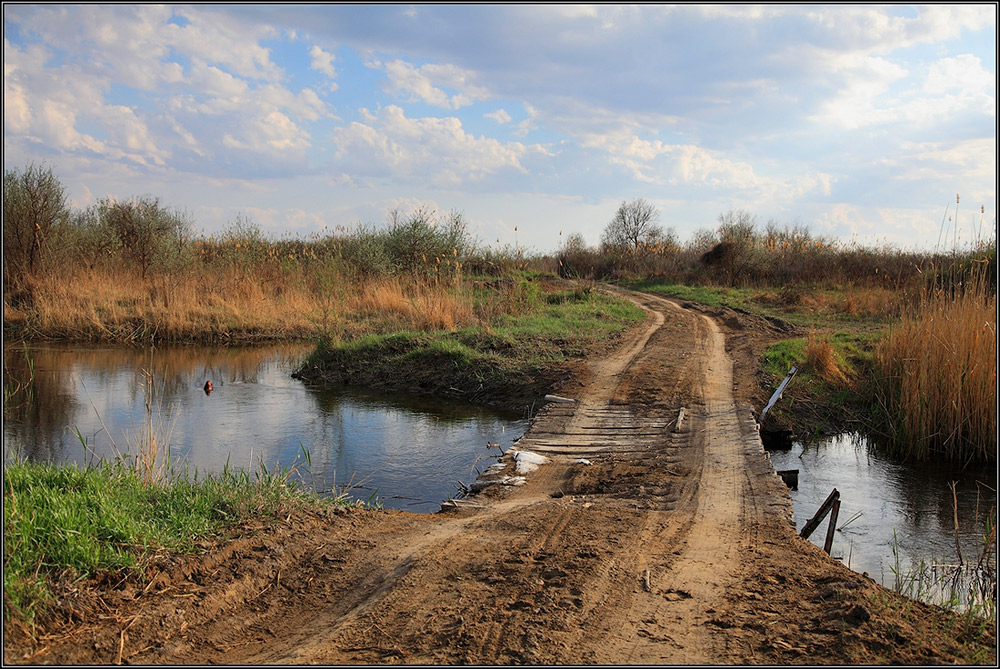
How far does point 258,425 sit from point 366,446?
1.88 m

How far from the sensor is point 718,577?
14.1 ft

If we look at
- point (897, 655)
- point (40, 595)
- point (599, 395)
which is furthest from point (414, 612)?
point (599, 395)

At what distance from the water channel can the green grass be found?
756mm

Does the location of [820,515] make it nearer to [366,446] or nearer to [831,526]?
[831,526]

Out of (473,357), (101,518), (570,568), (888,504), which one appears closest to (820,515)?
(888,504)

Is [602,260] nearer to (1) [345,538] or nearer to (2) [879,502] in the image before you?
(2) [879,502]

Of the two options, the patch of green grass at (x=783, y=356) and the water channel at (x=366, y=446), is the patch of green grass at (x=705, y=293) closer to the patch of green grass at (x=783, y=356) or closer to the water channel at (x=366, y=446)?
the patch of green grass at (x=783, y=356)

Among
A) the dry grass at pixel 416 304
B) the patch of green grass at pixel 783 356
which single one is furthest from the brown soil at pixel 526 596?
the dry grass at pixel 416 304

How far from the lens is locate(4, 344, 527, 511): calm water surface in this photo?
759cm

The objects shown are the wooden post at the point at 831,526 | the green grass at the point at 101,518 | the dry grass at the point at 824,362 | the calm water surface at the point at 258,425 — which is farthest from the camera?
the dry grass at the point at 824,362

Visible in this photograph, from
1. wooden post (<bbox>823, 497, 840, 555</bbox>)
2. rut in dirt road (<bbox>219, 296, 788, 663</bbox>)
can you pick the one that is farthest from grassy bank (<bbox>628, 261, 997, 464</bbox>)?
wooden post (<bbox>823, 497, 840, 555</bbox>)

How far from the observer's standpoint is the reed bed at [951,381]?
7938 mm

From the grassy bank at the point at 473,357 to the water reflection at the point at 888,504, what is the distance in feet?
13.8

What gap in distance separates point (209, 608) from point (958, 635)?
12.7 feet
